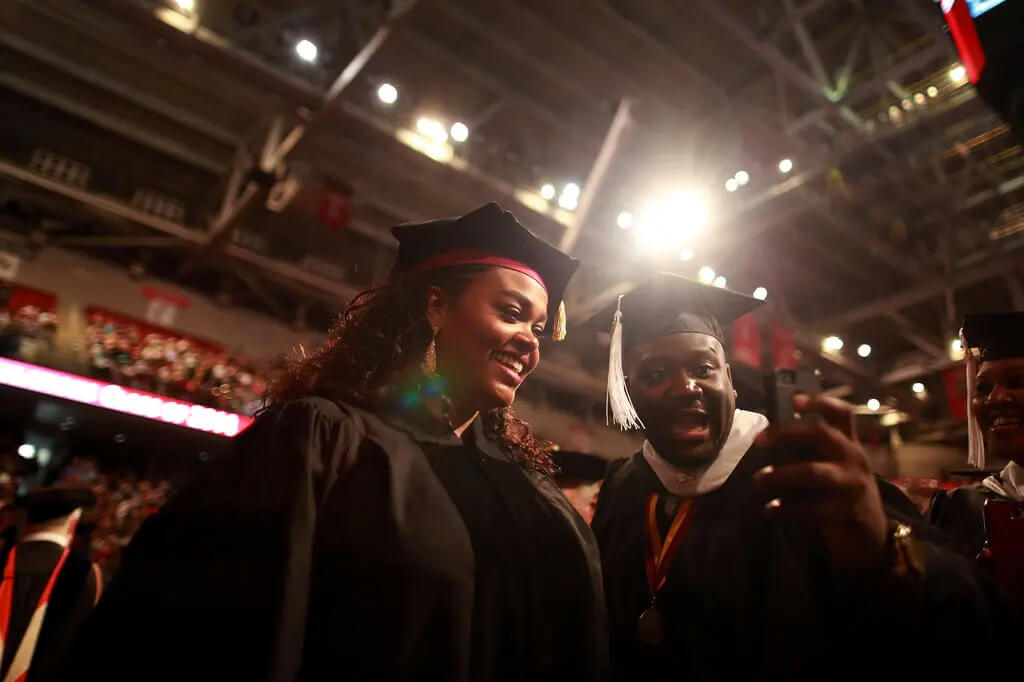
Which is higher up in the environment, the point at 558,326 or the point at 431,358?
the point at 558,326

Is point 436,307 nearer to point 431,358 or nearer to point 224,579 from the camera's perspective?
point 431,358

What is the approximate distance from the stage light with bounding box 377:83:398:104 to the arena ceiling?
0.06m

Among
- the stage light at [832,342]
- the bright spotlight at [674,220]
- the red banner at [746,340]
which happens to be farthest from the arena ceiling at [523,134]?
the stage light at [832,342]

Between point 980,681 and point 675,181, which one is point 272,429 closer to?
point 980,681

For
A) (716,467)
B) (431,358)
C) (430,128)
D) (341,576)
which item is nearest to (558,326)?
(431,358)

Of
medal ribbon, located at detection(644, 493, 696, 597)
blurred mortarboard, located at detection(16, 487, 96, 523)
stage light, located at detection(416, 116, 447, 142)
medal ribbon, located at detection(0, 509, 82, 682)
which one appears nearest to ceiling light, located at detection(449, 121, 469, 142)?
stage light, located at detection(416, 116, 447, 142)

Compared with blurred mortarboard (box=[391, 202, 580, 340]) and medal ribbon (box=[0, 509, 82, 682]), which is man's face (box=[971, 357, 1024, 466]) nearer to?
blurred mortarboard (box=[391, 202, 580, 340])

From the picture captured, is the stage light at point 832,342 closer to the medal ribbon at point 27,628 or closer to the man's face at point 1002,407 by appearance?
the man's face at point 1002,407

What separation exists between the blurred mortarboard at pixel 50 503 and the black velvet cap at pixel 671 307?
3626mm

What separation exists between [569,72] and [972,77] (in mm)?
6466

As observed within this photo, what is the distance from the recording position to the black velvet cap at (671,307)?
202cm

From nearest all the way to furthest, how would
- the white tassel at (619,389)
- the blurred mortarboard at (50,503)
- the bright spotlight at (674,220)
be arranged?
the white tassel at (619,389), the blurred mortarboard at (50,503), the bright spotlight at (674,220)

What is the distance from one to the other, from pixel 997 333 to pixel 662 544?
1378 mm

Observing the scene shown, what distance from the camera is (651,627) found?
1.65 m
